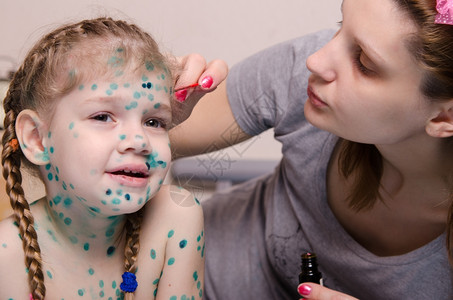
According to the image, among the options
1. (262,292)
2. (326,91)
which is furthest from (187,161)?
(326,91)

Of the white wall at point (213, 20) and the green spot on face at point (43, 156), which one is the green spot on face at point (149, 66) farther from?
the white wall at point (213, 20)

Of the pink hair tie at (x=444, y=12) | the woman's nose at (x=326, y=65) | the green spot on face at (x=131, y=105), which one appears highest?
the pink hair tie at (x=444, y=12)

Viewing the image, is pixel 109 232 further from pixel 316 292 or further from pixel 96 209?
pixel 316 292

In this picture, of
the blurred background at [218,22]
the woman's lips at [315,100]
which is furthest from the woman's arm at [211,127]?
the blurred background at [218,22]

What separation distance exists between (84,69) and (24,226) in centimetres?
24

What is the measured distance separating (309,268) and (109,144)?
369 millimetres

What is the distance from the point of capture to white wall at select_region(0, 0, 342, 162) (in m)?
1.79

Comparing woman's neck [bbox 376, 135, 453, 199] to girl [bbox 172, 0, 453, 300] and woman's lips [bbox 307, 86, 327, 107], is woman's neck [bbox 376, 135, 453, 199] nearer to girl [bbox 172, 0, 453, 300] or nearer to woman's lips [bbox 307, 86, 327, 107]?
girl [bbox 172, 0, 453, 300]

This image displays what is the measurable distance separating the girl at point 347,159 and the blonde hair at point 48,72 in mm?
161

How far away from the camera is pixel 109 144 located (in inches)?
32.7

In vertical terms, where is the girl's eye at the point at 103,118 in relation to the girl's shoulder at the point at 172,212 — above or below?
above

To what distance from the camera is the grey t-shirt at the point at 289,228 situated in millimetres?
1107

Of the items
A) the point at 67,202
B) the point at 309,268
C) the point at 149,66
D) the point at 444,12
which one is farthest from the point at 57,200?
the point at 444,12

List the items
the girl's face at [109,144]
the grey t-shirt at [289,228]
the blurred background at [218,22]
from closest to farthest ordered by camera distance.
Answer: the girl's face at [109,144] → the grey t-shirt at [289,228] → the blurred background at [218,22]
